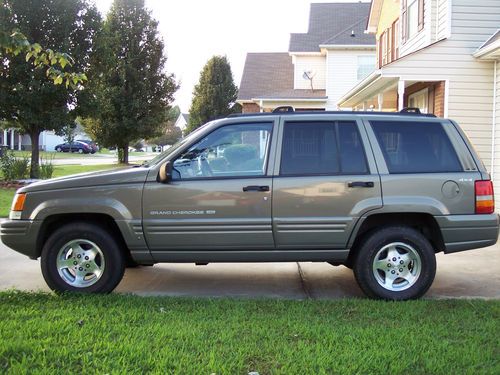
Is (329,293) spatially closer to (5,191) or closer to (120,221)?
(120,221)

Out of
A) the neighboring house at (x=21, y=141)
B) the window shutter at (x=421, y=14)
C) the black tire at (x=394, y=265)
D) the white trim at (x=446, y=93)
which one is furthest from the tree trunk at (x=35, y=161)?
the neighboring house at (x=21, y=141)

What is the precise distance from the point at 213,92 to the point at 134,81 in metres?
10.0

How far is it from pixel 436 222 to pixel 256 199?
1841mm

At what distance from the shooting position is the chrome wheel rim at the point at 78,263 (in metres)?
5.41

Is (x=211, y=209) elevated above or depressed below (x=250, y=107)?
below

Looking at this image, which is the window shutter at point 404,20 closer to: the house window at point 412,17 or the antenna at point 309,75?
the house window at point 412,17

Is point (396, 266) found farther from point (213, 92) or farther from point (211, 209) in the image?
point (213, 92)

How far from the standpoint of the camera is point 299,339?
4.11m

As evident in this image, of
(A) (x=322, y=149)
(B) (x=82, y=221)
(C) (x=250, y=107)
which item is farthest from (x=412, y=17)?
(C) (x=250, y=107)

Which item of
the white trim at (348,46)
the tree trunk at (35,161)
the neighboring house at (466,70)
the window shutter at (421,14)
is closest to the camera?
the neighboring house at (466,70)

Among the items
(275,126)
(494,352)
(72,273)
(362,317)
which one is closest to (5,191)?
(72,273)

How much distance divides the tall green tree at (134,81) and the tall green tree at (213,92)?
828cm

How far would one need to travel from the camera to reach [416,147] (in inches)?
216

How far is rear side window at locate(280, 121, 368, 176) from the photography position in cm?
538
